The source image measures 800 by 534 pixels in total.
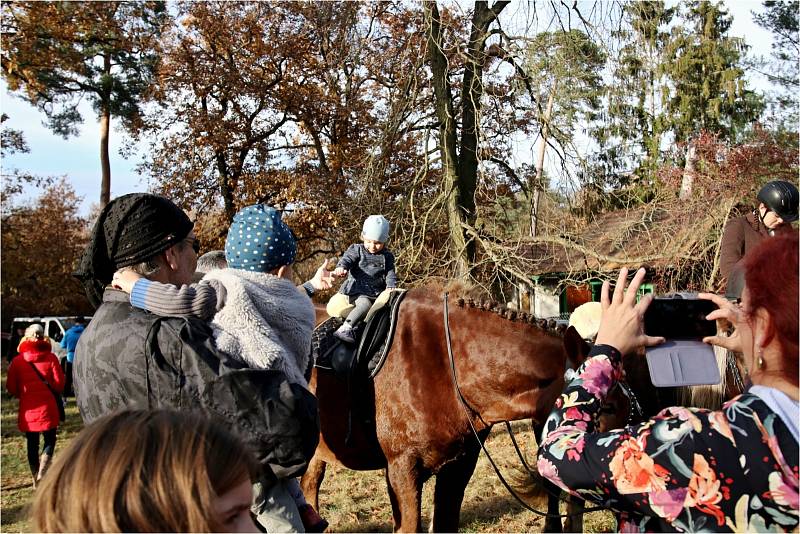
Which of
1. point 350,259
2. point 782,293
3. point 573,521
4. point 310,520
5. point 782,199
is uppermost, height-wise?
point 782,199

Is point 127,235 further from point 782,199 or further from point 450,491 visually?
point 782,199

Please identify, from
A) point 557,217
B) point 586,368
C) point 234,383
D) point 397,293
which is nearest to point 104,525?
point 234,383

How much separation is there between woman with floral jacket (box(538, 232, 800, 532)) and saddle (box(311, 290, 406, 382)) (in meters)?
2.43

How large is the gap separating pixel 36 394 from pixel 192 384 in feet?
20.2

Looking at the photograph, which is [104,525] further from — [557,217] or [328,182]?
[328,182]

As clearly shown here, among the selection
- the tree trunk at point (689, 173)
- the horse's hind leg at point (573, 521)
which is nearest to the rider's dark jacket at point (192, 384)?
the horse's hind leg at point (573, 521)

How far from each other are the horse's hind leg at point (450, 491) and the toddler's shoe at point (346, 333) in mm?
1008

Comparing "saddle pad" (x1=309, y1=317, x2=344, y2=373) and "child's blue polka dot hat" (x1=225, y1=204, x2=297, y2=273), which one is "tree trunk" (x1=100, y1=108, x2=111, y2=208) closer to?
"saddle pad" (x1=309, y1=317, x2=344, y2=373)

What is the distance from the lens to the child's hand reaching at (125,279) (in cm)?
188

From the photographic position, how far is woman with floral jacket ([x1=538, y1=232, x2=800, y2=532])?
1120 mm

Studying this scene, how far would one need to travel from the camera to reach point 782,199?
319 centimetres

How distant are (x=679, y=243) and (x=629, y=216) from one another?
914 millimetres

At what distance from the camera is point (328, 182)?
1548 cm

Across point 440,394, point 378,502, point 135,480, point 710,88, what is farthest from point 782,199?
point 710,88
